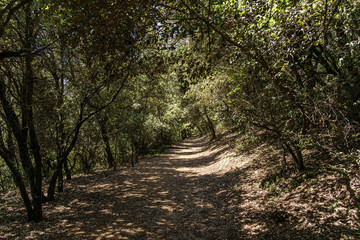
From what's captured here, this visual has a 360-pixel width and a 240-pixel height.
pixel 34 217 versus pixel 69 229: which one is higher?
pixel 34 217

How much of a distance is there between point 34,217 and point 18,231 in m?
0.67

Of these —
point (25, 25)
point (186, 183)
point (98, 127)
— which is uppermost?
point (25, 25)

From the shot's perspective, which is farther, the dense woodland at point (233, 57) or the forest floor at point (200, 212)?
the forest floor at point (200, 212)

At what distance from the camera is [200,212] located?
684 cm

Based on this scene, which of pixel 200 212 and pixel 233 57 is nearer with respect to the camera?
pixel 233 57

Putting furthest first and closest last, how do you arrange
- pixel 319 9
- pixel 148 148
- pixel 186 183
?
pixel 148 148 < pixel 186 183 < pixel 319 9

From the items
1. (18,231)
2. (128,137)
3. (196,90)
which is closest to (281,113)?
(18,231)

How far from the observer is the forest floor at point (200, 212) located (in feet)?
15.1

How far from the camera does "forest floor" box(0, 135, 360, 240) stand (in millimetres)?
4598

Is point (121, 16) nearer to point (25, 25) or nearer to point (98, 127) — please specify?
point (25, 25)

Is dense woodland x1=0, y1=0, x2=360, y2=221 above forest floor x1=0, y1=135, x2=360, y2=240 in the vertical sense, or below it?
above

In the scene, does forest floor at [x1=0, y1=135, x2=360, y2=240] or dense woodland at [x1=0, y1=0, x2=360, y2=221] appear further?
forest floor at [x1=0, y1=135, x2=360, y2=240]

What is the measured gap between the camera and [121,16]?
407 centimetres

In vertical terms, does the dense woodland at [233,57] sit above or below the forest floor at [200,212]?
above
